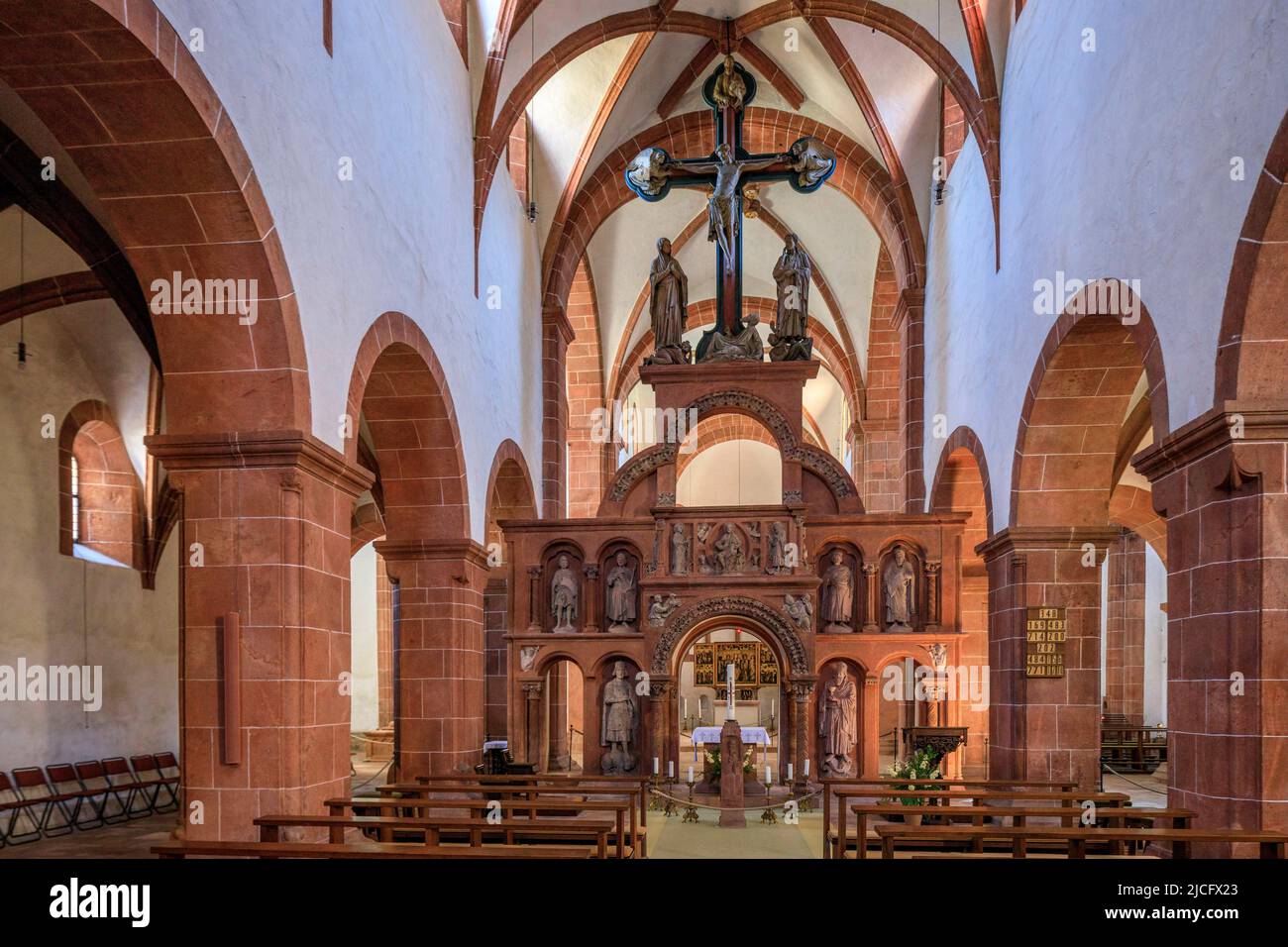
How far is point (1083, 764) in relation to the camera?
11.2 m

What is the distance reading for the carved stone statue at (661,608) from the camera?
1457 cm

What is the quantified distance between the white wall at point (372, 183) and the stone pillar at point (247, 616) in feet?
2.39

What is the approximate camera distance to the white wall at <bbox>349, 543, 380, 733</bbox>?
79.4ft

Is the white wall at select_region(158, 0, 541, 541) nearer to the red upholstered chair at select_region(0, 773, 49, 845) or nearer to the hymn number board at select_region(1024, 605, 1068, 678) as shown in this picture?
the red upholstered chair at select_region(0, 773, 49, 845)

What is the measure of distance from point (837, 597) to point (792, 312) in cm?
392

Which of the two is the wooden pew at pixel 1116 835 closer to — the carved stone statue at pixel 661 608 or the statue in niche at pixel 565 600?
the carved stone statue at pixel 661 608

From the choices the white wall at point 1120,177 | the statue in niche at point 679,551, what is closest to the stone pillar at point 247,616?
the white wall at point 1120,177

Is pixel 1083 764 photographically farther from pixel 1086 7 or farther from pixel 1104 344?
pixel 1086 7

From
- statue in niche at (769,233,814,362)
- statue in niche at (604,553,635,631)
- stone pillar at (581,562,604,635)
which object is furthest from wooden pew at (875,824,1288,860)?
statue in niche at (769,233,814,362)

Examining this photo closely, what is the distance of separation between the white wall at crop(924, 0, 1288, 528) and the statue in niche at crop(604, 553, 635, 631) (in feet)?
15.7

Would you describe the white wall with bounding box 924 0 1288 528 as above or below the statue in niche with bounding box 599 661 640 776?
above

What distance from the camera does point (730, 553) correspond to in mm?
14547
